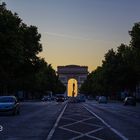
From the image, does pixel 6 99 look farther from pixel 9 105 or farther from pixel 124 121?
pixel 124 121

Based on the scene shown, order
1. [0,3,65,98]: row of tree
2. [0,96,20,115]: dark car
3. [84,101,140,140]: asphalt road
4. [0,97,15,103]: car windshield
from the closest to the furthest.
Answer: [84,101,140,140]: asphalt road < [0,96,20,115]: dark car < [0,97,15,103]: car windshield < [0,3,65,98]: row of tree

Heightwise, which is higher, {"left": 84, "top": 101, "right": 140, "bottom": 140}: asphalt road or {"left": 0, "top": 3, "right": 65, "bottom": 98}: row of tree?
{"left": 0, "top": 3, "right": 65, "bottom": 98}: row of tree

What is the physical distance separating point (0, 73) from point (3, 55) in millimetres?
4900

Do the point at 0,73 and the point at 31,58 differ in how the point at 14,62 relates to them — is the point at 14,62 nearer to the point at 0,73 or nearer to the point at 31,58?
the point at 0,73

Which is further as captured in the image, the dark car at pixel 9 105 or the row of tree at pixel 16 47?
the row of tree at pixel 16 47

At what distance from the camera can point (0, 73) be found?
70.8 m

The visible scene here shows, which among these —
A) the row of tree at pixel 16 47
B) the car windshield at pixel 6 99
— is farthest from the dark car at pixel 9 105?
the row of tree at pixel 16 47

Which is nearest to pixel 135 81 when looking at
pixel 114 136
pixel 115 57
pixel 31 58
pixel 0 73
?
pixel 115 57

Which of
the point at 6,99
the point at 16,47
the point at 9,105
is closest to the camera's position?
the point at 9,105

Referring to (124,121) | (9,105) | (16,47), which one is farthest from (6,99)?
(16,47)

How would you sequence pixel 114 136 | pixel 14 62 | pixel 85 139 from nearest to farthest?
pixel 85 139 < pixel 114 136 < pixel 14 62

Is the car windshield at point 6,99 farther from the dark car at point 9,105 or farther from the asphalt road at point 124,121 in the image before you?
the asphalt road at point 124,121

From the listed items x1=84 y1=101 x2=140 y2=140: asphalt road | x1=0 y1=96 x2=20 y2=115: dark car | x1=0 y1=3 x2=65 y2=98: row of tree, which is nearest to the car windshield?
x1=0 y1=96 x2=20 y2=115: dark car

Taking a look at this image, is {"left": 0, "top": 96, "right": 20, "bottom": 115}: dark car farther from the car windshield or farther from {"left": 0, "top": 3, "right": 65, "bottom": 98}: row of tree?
{"left": 0, "top": 3, "right": 65, "bottom": 98}: row of tree
